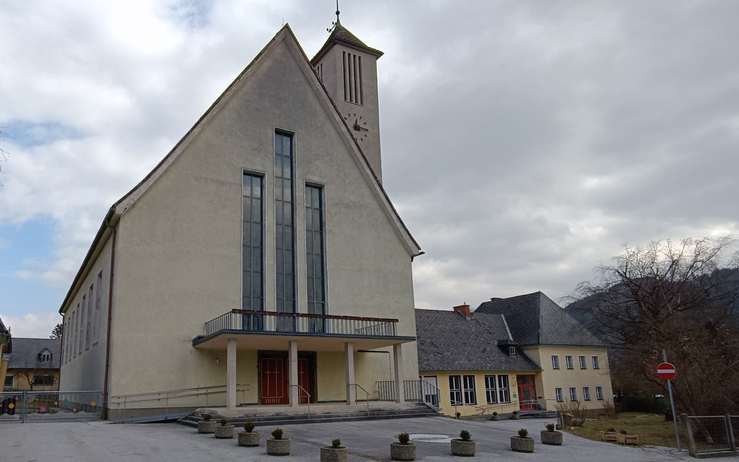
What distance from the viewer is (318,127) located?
84.2 feet

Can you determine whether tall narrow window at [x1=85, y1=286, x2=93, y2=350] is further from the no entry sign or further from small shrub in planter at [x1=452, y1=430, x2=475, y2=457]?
the no entry sign

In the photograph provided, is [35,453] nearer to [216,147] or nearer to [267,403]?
[267,403]

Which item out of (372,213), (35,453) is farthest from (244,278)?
(35,453)

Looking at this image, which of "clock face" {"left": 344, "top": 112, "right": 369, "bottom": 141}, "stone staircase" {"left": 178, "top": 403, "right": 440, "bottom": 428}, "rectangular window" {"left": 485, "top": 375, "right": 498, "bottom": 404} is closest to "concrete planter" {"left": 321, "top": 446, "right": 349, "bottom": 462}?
"stone staircase" {"left": 178, "top": 403, "right": 440, "bottom": 428}

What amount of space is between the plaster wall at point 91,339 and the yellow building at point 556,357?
23330 mm

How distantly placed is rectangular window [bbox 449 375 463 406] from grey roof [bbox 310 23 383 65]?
18.4m

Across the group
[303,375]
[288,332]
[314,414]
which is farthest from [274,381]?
[288,332]

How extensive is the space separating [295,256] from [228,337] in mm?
5470

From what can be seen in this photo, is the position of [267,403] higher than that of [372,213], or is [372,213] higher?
[372,213]

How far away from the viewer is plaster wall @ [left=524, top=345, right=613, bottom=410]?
3534 cm

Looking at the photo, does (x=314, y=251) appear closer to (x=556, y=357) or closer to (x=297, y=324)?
(x=297, y=324)

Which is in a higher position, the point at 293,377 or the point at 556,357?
the point at 556,357

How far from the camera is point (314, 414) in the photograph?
18922 millimetres

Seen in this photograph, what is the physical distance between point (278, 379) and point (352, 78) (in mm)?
16815
